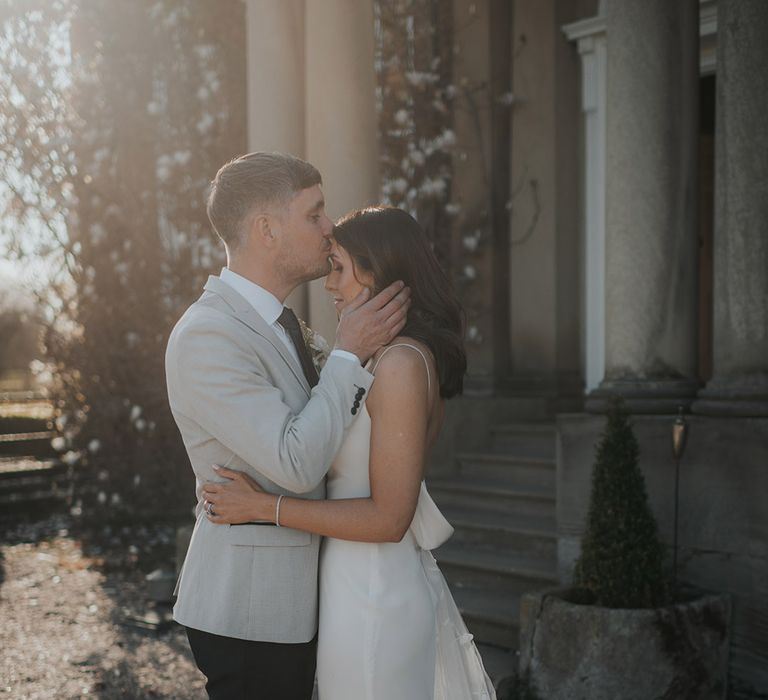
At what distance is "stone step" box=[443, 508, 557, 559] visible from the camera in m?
5.71

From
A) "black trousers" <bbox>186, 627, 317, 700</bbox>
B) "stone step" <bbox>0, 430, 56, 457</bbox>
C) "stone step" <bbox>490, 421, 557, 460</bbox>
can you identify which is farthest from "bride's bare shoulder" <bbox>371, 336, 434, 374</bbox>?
"stone step" <bbox>0, 430, 56, 457</bbox>

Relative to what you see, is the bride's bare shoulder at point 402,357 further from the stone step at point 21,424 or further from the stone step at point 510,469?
the stone step at point 21,424

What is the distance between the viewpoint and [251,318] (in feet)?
8.18

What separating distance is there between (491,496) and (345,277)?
4.01 m

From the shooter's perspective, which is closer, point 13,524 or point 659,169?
point 659,169

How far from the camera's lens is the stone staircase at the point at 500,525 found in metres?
5.34

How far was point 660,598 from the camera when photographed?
4152 mm

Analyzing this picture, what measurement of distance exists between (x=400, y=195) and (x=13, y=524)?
6.14m

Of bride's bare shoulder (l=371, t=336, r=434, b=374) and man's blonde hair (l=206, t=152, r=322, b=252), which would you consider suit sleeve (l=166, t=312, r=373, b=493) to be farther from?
man's blonde hair (l=206, t=152, r=322, b=252)

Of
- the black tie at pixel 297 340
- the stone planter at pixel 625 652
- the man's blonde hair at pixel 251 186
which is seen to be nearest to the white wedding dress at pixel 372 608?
the black tie at pixel 297 340

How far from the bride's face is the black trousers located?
0.96 m

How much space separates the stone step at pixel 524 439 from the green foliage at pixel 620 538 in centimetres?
241

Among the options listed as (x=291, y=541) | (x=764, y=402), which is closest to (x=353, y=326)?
(x=291, y=541)

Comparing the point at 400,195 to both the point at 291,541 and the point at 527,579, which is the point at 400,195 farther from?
the point at 291,541
